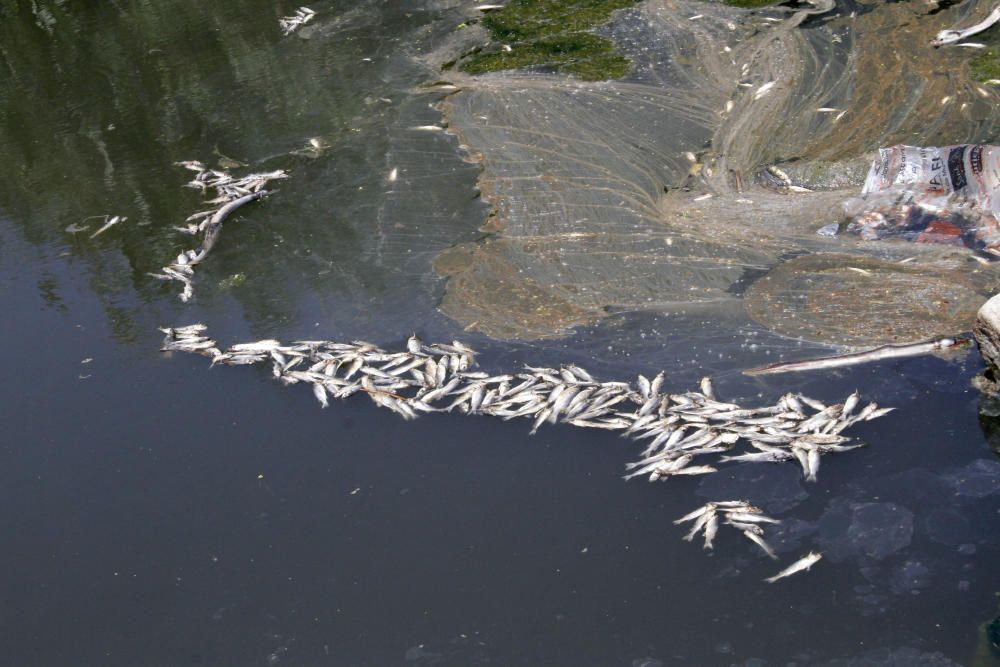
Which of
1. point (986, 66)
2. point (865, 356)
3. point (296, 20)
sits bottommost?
point (865, 356)

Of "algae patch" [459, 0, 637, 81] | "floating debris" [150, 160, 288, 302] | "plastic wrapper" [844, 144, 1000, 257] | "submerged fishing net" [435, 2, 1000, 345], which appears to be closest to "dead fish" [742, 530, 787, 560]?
"submerged fishing net" [435, 2, 1000, 345]

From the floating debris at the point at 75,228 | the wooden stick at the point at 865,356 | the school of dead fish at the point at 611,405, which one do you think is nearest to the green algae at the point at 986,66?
the wooden stick at the point at 865,356

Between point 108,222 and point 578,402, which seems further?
point 108,222

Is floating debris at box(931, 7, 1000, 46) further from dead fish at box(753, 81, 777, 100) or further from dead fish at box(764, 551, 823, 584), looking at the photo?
dead fish at box(764, 551, 823, 584)

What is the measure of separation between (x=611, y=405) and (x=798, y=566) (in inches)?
58.2

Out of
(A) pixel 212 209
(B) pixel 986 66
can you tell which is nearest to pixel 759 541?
(A) pixel 212 209

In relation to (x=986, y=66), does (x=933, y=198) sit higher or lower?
lower

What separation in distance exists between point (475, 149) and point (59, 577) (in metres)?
5.00

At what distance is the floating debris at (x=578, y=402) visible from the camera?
5559 millimetres

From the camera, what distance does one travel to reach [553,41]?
11086 millimetres

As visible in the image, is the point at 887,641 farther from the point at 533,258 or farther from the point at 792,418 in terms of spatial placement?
the point at 533,258

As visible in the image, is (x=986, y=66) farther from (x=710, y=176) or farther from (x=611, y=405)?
(x=611, y=405)

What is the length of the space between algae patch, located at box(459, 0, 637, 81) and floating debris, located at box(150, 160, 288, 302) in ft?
9.31

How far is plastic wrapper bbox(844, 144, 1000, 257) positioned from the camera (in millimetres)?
6801
